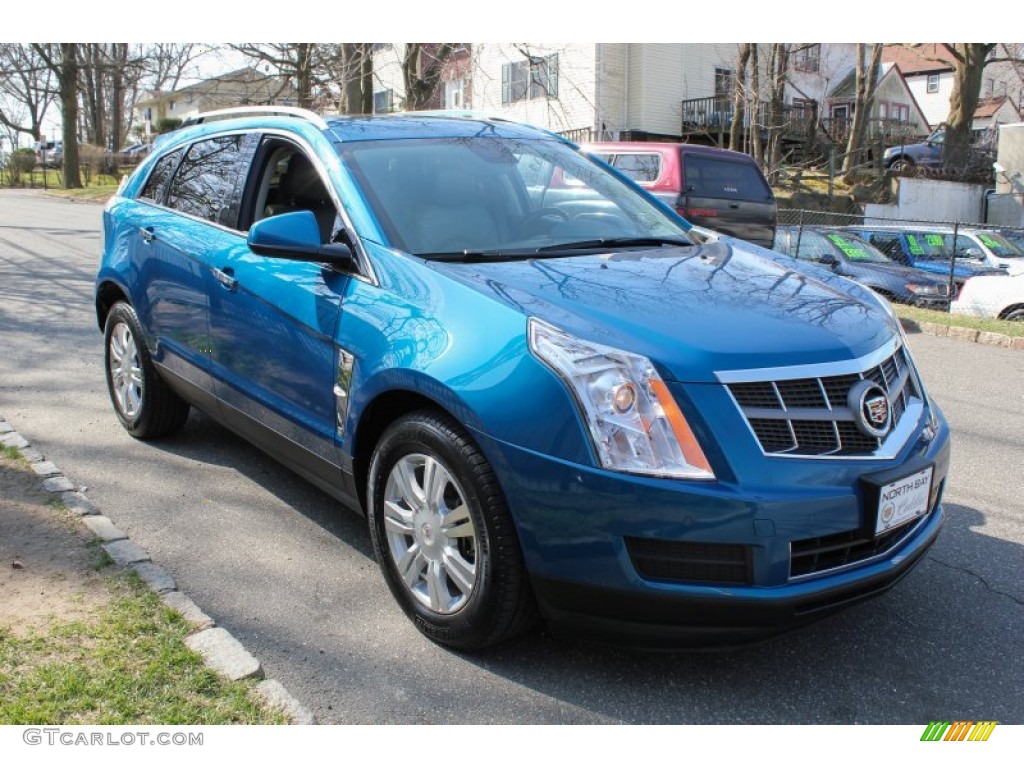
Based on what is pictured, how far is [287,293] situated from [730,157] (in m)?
9.83

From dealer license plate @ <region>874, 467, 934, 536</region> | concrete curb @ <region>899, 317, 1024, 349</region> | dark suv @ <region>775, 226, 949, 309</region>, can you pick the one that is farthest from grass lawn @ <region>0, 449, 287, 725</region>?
dark suv @ <region>775, 226, 949, 309</region>

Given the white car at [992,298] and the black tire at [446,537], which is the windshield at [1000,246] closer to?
the white car at [992,298]

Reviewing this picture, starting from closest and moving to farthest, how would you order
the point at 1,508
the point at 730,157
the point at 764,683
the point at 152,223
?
the point at 764,683
the point at 1,508
the point at 152,223
the point at 730,157

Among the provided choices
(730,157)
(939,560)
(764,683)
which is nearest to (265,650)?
(764,683)

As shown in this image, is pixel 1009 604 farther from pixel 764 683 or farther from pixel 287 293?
pixel 287 293

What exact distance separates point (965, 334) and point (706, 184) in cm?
377

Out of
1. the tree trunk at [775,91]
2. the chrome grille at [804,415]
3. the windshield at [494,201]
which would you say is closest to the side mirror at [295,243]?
the windshield at [494,201]

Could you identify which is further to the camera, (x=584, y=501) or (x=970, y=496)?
(x=970, y=496)

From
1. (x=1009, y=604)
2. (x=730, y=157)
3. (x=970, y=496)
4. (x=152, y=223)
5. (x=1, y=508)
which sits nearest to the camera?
(x=1009, y=604)

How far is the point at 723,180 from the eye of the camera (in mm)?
12219

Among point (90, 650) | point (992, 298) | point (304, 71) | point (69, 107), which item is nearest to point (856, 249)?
point (992, 298)

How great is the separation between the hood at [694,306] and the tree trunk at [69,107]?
38248mm

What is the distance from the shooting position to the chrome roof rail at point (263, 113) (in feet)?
13.9

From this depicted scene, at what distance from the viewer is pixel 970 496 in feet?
15.5
